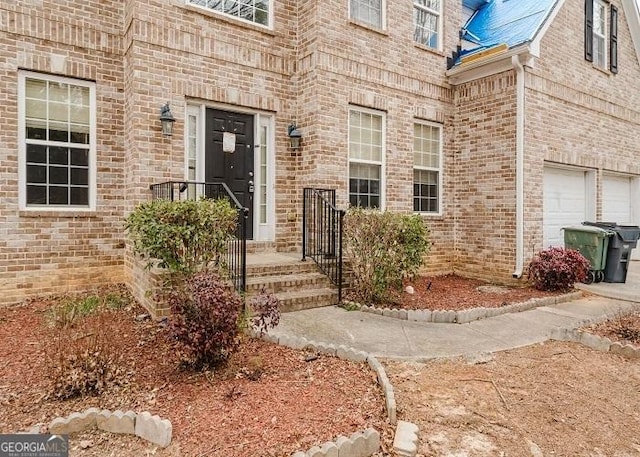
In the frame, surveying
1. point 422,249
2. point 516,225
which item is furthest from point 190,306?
point 516,225

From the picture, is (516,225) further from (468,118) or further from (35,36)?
(35,36)

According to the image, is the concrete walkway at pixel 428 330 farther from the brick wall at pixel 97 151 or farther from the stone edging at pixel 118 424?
the brick wall at pixel 97 151

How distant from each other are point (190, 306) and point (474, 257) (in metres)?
6.93

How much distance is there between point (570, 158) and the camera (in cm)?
939

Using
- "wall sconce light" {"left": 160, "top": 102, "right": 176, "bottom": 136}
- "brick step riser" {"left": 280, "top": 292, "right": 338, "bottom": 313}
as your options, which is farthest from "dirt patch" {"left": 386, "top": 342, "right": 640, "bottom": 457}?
"wall sconce light" {"left": 160, "top": 102, "right": 176, "bottom": 136}

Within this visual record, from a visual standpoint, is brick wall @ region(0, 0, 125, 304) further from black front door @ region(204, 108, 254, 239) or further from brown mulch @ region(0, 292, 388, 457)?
brown mulch @ region(0, 292, 388, 457)

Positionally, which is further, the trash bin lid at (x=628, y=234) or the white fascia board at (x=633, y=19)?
the white fascia board at (x=633, y=19)

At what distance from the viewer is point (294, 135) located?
7.78 meters

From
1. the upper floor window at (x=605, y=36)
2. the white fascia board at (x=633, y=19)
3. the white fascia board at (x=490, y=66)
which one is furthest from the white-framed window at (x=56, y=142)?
the white fascia board at (x=633, y=19)

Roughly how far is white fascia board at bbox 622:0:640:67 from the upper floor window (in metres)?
0.66

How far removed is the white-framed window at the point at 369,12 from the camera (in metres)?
8.20

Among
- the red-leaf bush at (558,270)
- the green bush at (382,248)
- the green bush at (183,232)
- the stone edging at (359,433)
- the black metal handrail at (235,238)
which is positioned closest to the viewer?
the stone edging at (359,433)

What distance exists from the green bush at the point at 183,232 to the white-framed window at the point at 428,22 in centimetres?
651

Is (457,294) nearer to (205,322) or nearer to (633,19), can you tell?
(205,322)
